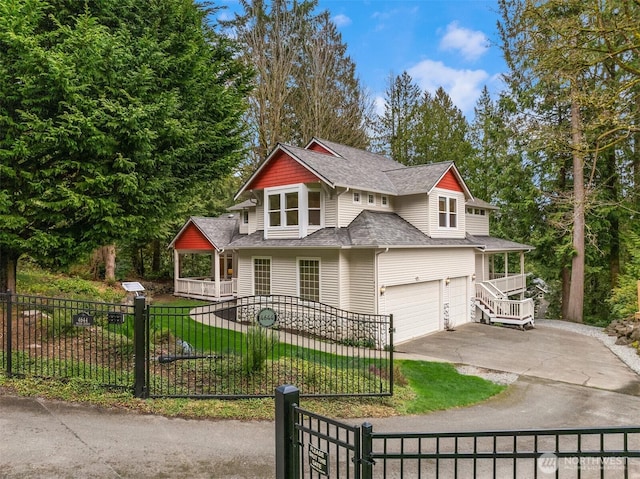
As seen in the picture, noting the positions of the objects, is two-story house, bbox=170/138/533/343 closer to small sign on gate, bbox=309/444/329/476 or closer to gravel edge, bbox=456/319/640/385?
gravel edge, bbox=456/319/640/385

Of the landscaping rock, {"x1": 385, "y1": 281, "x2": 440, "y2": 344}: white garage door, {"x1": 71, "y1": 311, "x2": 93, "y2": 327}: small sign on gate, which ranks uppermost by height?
{"x1": 71, "y1": 311, "x2": 93, "y2": 327}: small sign on gate

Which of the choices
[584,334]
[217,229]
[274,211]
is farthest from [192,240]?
[584,334]

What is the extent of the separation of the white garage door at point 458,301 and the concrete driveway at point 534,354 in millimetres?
613

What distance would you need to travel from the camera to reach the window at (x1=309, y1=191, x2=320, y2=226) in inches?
576

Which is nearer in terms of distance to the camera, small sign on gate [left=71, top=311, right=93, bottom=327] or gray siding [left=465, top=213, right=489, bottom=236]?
small sign on gate [left=71, top=311, right=93, bottom=327]

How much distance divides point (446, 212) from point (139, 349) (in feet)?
45.6

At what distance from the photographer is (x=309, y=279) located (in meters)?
14.2

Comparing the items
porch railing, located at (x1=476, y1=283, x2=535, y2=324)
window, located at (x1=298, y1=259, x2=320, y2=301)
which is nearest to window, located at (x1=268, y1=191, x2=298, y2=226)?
window, located at (x1=298, y1=259, x2=320, y2=301)

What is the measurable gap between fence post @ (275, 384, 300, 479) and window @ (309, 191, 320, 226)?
441 inches

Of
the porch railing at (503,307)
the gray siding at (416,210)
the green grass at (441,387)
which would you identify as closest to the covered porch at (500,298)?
the porch railing at (503,307)

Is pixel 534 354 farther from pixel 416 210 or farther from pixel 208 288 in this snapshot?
pixel 208 288

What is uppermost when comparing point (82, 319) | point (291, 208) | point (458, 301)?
point (291, 208)

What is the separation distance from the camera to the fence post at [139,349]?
637 cm

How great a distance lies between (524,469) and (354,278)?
8.59 meters
